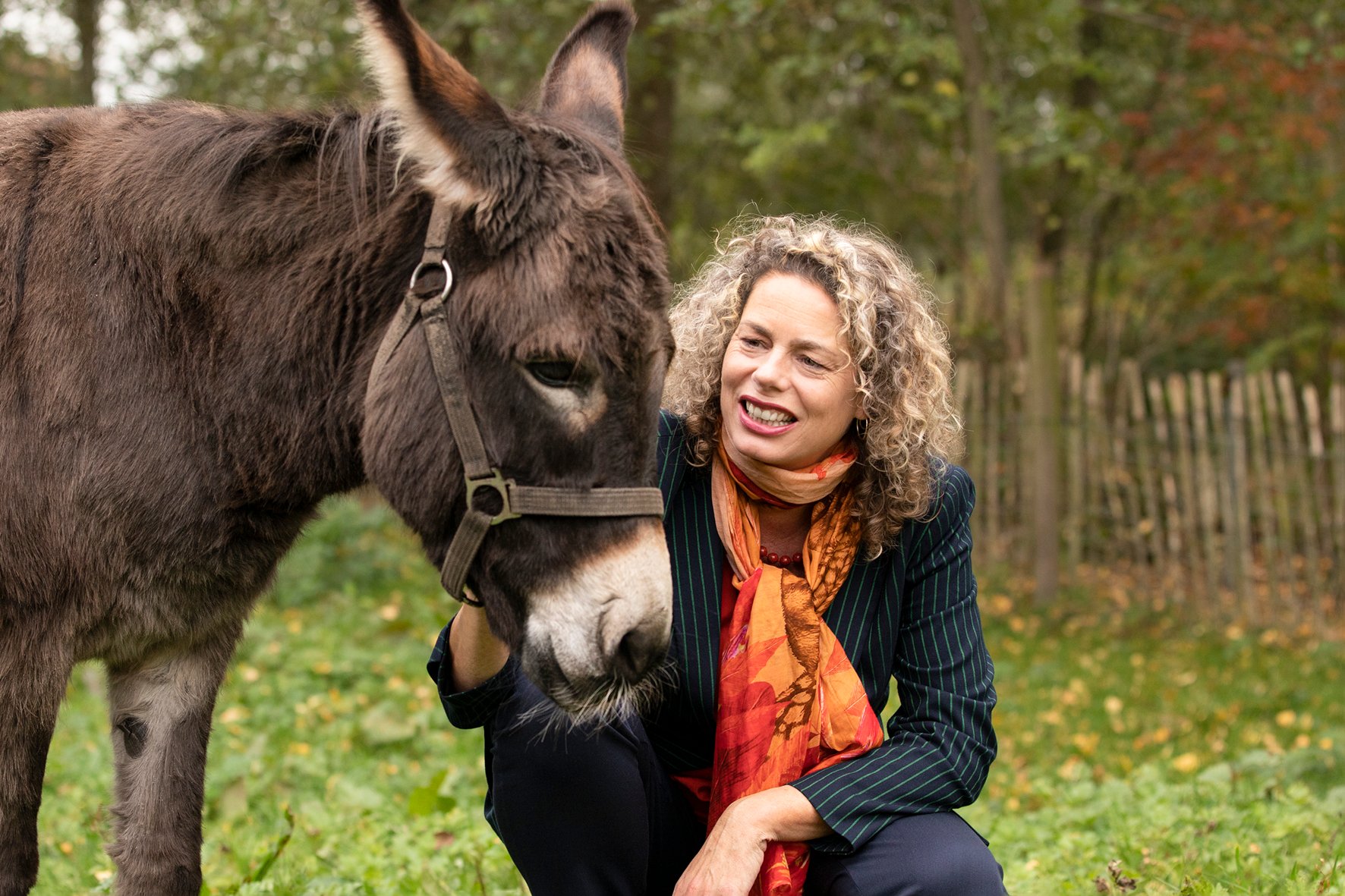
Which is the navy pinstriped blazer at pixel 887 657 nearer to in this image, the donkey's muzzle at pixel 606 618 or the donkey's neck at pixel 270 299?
the donkey's muzzle at pixel 606 618

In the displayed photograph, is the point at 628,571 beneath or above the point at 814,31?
beneath

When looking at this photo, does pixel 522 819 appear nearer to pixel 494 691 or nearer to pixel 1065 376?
pixel 494 691

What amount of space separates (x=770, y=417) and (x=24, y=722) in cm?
157

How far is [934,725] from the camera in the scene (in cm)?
243

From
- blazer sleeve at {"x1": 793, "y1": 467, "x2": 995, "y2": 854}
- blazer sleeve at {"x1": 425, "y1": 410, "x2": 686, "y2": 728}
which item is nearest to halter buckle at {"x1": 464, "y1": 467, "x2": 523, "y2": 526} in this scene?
blazer sleeve at {"x1": 425, "y1": 410, "x2": 686, "y2": 728}

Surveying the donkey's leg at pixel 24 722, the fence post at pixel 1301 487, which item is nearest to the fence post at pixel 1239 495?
the fence post at pixel 1301 487

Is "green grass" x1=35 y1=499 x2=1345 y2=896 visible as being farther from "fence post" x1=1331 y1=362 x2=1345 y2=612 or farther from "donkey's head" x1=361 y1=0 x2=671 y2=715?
"donkey's head" x1=361 y1=0 x2=671 y2=715

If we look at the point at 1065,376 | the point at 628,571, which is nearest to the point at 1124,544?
the point at 1065,376

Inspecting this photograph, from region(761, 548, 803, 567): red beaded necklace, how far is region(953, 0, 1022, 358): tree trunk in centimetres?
641

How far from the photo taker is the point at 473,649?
7.74 ft

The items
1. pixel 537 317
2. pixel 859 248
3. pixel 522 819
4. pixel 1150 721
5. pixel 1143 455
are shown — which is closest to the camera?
pixel 537 317

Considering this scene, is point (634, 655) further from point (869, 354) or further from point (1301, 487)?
point (1301, 487)

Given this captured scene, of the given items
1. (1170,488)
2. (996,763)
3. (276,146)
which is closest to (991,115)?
(1170,488)

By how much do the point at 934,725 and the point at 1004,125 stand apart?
7282mm
